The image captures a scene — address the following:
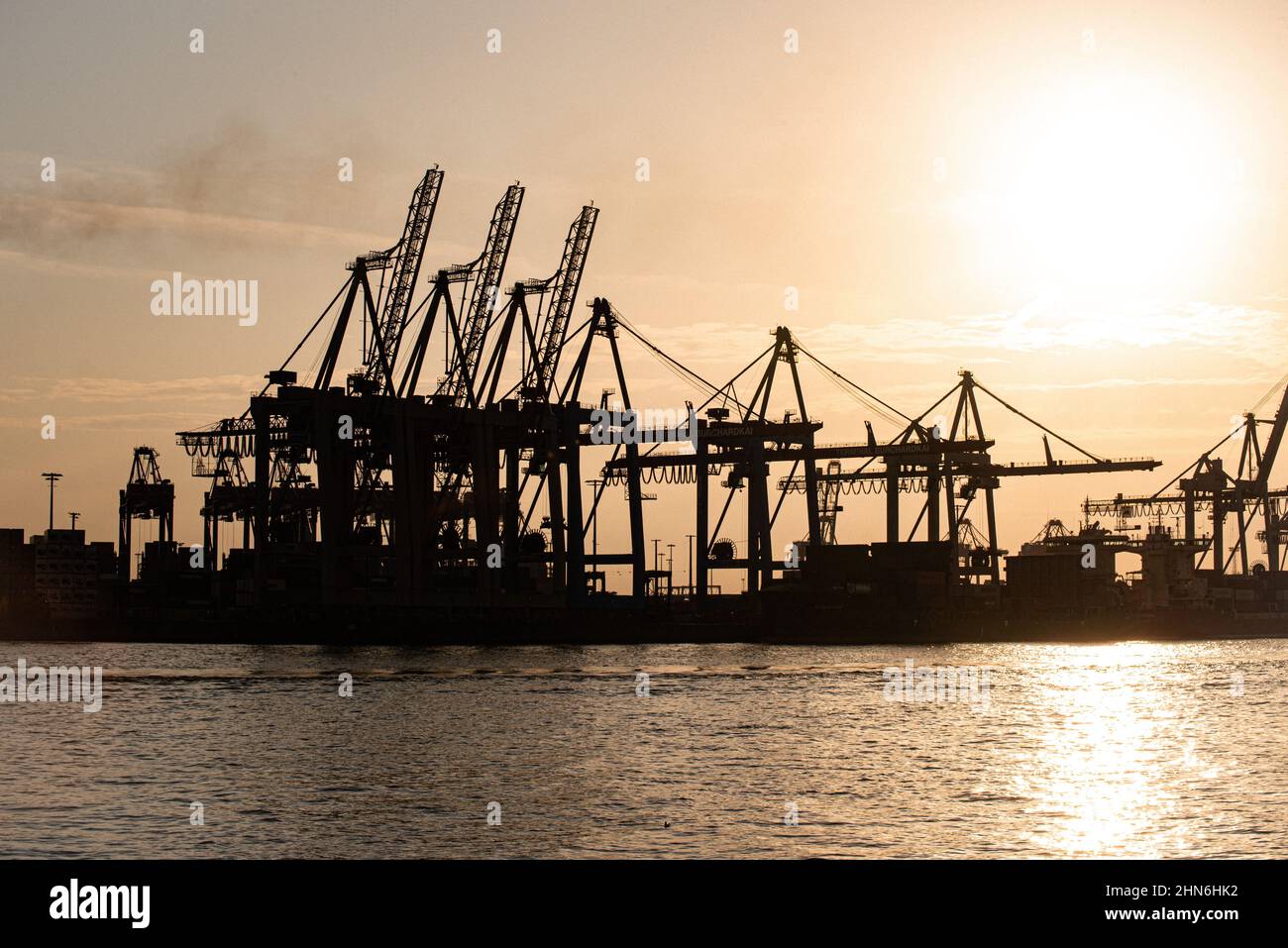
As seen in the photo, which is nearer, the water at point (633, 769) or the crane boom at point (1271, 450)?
the water at point (633, 769)

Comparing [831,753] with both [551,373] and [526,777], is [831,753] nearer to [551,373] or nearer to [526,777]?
[526,777]

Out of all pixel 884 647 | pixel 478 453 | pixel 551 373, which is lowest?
pixel 884 647

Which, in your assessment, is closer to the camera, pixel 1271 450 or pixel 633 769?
pixel 633 769

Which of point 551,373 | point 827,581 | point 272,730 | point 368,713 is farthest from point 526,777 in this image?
point 827,581

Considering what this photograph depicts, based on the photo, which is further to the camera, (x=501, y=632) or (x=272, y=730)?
(x=501, y=632)

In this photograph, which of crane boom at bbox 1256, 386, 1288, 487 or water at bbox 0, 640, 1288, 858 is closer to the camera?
water at bbox 0, 640, 1288, 858

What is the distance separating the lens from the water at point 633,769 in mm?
25844

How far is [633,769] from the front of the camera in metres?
36.1

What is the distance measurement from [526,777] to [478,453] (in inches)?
2896

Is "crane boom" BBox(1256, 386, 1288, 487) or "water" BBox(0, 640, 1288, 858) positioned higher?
"crane boom" BBox(1256, 386, 1288, 487)

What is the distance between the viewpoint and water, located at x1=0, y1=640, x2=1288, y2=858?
2584cm

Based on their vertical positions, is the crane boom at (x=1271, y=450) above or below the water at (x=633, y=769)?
above
